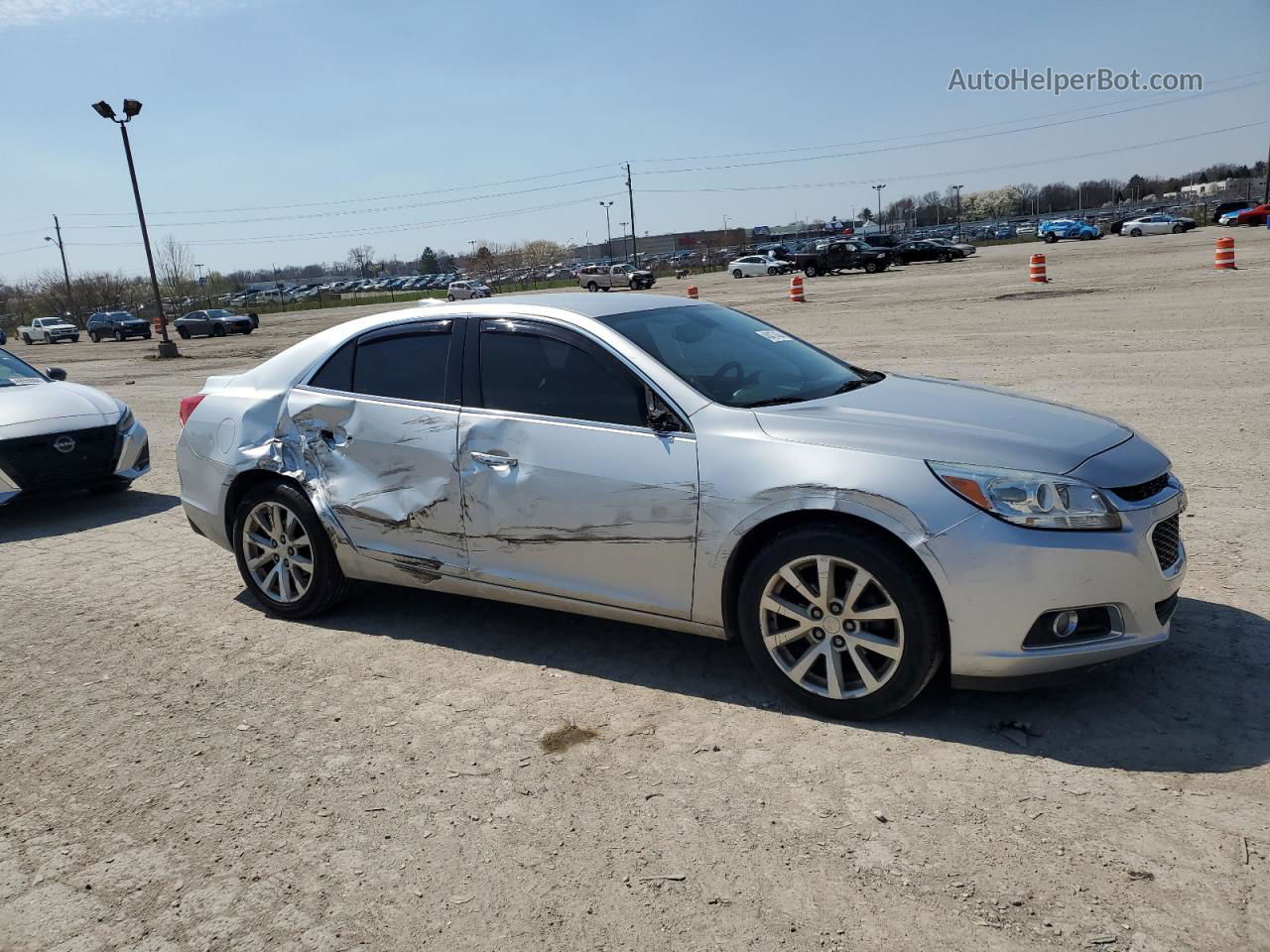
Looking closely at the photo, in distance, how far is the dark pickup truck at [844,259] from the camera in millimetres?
48094

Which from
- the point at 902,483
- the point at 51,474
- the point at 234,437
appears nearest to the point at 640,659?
the point at 902,483

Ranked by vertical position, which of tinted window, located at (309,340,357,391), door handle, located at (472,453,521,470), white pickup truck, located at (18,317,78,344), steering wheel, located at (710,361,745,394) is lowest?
white pickup truck, located at (18,317,78,344)

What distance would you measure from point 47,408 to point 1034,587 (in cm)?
816

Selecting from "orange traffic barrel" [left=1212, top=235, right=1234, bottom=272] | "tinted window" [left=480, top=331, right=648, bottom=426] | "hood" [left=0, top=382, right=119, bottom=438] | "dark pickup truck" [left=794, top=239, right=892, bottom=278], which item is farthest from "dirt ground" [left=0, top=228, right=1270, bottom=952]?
"dark pickup truck" [left=794, top=239, right=892, bottom=278]

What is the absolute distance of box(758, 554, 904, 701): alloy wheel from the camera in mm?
3713

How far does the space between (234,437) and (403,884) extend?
3.22m

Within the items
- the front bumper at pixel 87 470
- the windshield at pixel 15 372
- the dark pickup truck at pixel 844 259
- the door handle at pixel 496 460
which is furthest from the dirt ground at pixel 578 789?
the dark pickup truck at pixel 844 259

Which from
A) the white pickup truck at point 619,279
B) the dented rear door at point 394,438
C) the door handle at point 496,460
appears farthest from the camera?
the white pickup truck at point 619,279

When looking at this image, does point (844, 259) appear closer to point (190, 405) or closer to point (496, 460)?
point (190, 405)

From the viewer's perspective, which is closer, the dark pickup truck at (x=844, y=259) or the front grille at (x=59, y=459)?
the front grille at (x=59, y=459)

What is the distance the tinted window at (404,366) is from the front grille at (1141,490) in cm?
298

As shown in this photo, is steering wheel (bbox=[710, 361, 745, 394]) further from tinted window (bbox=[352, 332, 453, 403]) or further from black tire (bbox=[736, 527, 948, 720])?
tinted window (bbox=[352, 332, 453, 403])

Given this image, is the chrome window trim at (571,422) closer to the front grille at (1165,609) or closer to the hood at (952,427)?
the hood at (952,427)

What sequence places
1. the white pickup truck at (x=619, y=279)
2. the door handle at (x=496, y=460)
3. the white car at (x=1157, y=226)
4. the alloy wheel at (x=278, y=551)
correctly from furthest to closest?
the white car at (x=1157, y=226) → the white pickup truck at (x=619, y=279) → the alloy wheel at (x=278, y=551) → the door handle at (x=496, y=460)
